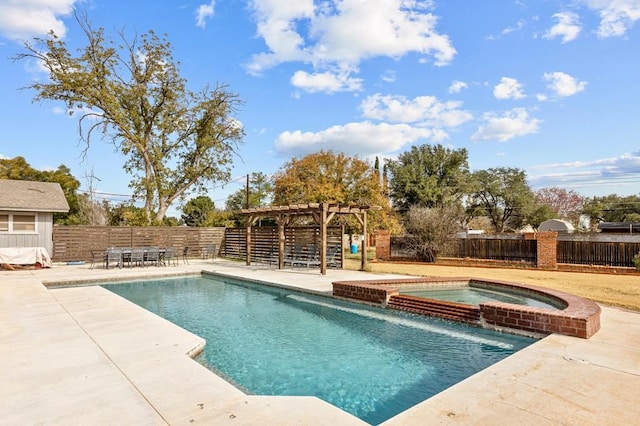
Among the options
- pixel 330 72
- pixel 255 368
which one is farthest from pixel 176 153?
pixel 255 368

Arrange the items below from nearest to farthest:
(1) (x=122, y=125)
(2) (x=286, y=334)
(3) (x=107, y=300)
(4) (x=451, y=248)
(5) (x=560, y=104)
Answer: (2) (x=286, y=334)
(3) (x=107, y=300)
(5) (x=560, y=104)
(4) (x=451, y=248)
(1) (x=122, y=125)

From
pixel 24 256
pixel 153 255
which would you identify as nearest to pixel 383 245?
pixel 153 255

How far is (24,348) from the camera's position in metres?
4.55

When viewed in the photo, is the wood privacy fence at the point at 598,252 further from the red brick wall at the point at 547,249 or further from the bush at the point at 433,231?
the bush at the point at 433,231

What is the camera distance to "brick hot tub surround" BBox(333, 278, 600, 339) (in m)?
5.10

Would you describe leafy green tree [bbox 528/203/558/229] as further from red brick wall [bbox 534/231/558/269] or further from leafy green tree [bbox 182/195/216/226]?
leafy green tree [bbox 182/195/216/226]

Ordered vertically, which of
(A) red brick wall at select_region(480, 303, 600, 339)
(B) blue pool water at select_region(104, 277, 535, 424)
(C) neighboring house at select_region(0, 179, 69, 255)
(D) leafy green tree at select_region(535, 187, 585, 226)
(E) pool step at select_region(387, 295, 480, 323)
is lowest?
(B) blue pool water at select_region(104, 277, 535, 424)

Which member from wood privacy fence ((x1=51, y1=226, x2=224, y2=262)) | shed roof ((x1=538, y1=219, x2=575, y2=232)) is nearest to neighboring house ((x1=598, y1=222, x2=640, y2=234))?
shed roof ((x1=538, y1=219, x2=575, y2=232))

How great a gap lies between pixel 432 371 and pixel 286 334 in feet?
8.12

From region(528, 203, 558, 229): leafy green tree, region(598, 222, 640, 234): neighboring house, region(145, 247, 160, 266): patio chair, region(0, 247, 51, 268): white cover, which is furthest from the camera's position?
region(528, 203, 558, 229): leafy green tree

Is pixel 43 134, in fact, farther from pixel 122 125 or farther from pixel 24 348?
pixel 24 348

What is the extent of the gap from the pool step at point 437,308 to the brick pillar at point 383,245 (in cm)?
1153

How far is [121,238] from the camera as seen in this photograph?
57.2 ft

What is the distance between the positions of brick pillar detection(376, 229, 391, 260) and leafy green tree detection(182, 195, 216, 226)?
28496 mm
